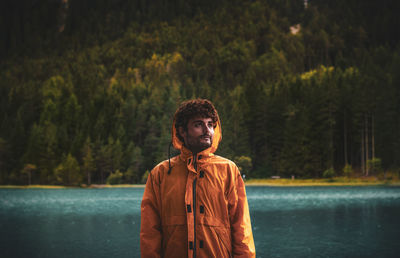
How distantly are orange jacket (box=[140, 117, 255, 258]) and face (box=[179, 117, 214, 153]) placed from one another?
0.07 m

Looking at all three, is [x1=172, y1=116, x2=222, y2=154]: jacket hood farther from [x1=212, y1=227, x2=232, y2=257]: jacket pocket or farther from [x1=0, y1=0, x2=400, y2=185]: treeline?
[x1=0, y1=0, x2=400, y2=185]: treeline

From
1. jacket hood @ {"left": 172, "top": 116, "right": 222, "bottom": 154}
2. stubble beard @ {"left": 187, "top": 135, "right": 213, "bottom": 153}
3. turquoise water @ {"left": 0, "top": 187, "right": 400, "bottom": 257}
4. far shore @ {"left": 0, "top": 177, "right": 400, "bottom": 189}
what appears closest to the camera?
stubble beard @ {"left": 187, "top": 135, "right": 213, "bottom": 153}

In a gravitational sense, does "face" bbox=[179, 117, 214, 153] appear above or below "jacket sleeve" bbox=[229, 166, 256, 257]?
above

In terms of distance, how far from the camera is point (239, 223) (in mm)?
4426

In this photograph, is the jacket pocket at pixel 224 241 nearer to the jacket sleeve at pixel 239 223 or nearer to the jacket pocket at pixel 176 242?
the jacket sleeve at pixel 239 223

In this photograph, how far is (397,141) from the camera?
7794 centimetres

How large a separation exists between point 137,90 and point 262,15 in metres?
96.4

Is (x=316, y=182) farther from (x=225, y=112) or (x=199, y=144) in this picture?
(x=199, y=144)

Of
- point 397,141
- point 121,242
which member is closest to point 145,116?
point 397,141

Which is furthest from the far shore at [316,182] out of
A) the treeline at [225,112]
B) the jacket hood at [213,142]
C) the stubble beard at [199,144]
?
the stubble beard at [199,144]

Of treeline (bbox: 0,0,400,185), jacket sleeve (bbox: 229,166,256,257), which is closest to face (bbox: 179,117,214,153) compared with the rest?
jacket sleeve (bbox: 229,166,256,257)

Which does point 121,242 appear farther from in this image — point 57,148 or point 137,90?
point 137,90

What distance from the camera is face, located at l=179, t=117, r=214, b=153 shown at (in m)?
4.48

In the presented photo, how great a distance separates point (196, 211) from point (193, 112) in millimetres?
965
